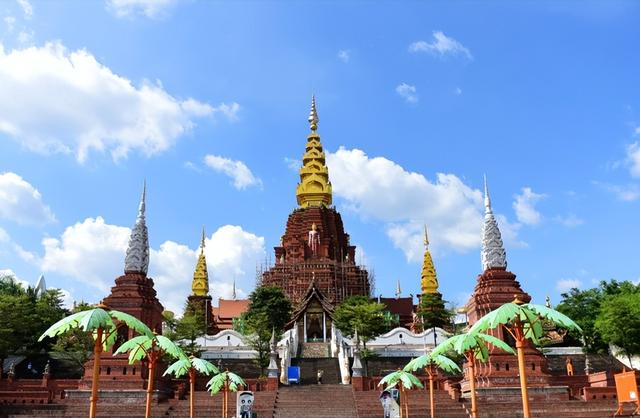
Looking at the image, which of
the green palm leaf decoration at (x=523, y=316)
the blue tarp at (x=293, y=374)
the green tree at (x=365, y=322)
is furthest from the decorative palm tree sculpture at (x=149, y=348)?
the green tree at (x=365, y=322)

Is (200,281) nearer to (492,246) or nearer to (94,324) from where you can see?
(492,246)

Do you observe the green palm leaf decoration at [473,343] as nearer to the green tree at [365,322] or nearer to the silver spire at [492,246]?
the silver spire at [492,246]

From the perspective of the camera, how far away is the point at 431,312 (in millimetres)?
52375

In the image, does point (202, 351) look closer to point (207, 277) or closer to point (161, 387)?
point (161, 387)

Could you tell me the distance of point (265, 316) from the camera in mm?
45188

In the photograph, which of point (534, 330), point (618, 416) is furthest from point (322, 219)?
point (534, 330)

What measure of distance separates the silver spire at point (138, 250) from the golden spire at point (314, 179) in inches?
1654

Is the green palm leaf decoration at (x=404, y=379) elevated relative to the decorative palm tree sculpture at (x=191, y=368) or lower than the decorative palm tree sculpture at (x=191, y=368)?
lower

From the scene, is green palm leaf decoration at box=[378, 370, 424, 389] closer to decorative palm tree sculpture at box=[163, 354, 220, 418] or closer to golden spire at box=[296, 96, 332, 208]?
decorative palm tree sculpture at box=[163, 354, 220, 418]

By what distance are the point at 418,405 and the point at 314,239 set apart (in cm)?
4154

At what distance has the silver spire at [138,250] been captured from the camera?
1255 inches

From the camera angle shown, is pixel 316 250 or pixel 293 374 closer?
pixel 293 374

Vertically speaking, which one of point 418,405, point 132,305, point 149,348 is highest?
point 132,305

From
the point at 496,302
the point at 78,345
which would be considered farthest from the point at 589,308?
the point at 78,345
